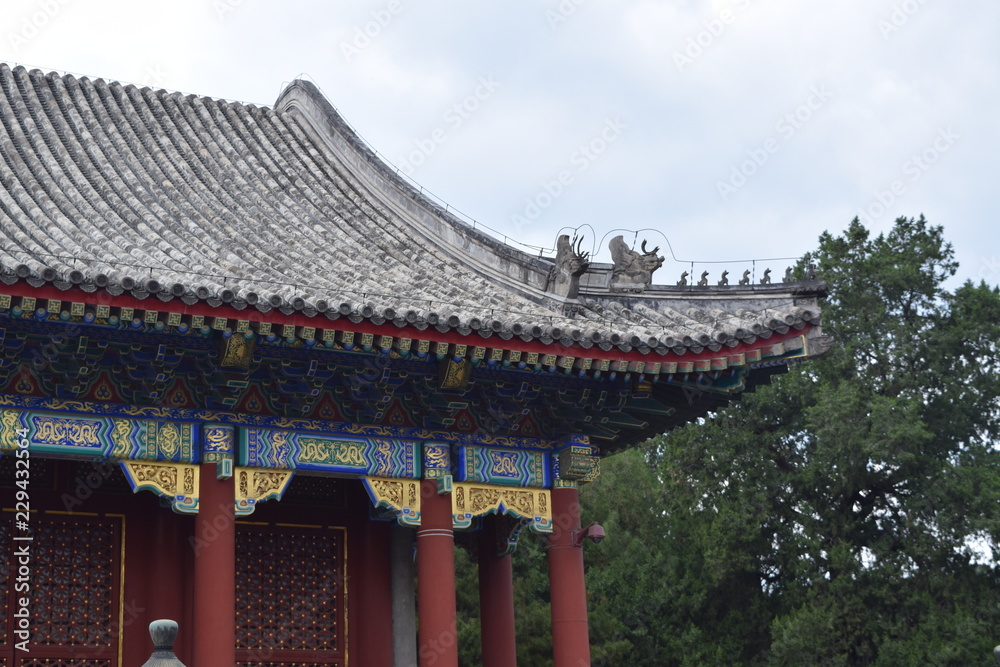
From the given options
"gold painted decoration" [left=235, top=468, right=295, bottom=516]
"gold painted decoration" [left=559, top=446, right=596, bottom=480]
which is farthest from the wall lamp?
"gold painted decoration" [left=235, top=468, right=295, bottom=516]

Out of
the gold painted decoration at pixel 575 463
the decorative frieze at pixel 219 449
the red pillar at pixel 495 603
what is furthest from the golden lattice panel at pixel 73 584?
the gold painted decoration at pixel 575 463

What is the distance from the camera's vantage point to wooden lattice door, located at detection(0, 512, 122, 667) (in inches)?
424

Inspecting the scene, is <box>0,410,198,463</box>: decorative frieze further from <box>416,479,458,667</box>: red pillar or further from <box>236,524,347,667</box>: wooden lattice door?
<box>416,479,458,667</box>: red pillar

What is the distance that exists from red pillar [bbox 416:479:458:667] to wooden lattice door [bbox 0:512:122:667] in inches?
97.3

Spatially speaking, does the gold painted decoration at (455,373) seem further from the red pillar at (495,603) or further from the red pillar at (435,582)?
the red pillar at (495,603)

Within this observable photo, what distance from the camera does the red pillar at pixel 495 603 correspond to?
41.8ft

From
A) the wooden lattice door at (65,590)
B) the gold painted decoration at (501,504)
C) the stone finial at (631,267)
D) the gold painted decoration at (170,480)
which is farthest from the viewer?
the stone finial at (631,267)

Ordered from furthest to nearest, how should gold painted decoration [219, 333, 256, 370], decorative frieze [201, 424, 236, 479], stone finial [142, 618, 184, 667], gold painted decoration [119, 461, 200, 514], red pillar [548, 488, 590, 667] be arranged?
red pillar [548, 488, 590, 667]
decorative frieze [201, 424, 236, 479]
gold painted decoration [119, 461, 200, 514]
gold painted decoration [219, 333, 256, 370]
stone finial [142, 618, 184, 667]

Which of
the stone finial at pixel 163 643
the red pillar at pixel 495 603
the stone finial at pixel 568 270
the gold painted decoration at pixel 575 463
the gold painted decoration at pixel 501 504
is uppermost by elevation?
the stone finial at pixel 568 270

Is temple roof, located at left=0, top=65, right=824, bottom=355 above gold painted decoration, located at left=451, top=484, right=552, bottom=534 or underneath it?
above

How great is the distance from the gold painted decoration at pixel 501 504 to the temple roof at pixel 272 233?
157 cm

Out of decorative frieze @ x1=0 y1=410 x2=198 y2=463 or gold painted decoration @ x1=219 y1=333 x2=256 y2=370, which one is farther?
gold painted decoration @ x1=219 y1=333 x2=256 y2=370

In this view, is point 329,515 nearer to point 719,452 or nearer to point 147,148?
point 147,148

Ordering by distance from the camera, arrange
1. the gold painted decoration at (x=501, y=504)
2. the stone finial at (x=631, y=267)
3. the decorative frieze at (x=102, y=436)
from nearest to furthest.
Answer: the decorative frieze at (x=102, y=436) → the gold painted decoration at (x=501, y=504) → the stone finial at (x=631, y=267)
